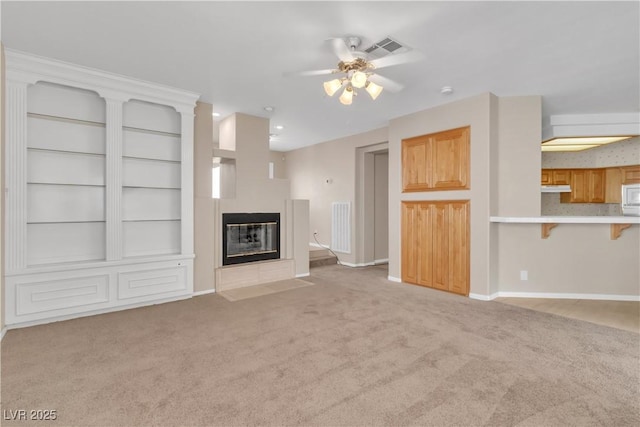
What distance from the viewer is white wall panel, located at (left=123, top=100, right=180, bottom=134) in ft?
12.6

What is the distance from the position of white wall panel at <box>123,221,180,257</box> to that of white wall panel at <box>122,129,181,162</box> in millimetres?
858

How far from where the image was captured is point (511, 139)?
416cm

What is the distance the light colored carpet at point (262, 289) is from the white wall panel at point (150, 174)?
1.62 m

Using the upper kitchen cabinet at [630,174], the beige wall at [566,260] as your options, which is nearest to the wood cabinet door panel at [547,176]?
the upper kitchen cabinet at [630,174]

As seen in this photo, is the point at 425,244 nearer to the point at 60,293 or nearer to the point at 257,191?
the point at 257,191

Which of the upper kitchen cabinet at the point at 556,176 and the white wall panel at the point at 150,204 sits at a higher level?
the upper kitchen cabinet at the point at 556,176

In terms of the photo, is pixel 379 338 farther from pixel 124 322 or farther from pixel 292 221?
pixel 292 221

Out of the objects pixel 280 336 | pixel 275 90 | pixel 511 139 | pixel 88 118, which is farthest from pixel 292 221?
pixel 511 139

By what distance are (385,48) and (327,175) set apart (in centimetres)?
431

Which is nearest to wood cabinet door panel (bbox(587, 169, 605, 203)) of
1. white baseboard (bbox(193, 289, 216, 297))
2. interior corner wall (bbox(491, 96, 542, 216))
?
interior corner wall (bbox(491, 96, 542, 216))

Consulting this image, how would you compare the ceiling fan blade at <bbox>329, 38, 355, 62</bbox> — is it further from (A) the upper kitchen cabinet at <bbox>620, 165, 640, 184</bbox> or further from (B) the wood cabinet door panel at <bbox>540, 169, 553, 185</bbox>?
(A) the upper kitchen cabinet at <bbox>620, 165, 640, 184</bbox>

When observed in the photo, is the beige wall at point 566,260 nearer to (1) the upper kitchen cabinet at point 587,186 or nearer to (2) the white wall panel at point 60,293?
(1) the upper kitchen cabinet at point 587,186

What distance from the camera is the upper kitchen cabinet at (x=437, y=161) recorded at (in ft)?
13.9

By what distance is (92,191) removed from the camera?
3.63 meters
